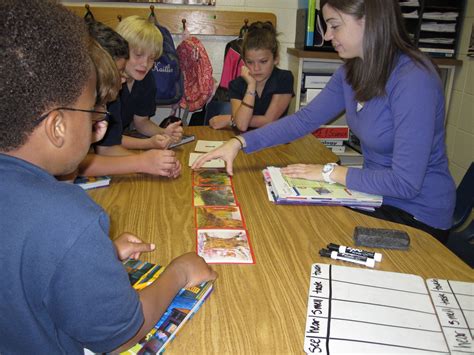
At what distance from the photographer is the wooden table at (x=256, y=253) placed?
78 cm

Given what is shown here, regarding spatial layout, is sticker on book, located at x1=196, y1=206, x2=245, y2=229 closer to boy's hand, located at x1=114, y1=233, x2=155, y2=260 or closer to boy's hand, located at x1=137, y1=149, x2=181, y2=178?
boy's hand, located at x1=114, y1=233, x2=155, y2=260

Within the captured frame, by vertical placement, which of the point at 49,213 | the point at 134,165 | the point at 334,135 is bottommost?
the point at 334,135

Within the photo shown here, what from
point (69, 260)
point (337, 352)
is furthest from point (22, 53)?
point (337, 352)

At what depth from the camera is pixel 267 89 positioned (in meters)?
2.52

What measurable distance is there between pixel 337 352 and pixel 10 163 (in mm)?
604

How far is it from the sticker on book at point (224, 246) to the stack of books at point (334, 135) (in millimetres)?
2060

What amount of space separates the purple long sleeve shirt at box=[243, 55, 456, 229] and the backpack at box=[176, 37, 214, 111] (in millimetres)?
1450

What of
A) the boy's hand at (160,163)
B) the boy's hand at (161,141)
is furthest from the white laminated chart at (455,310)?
the boy's hand at (161,141)

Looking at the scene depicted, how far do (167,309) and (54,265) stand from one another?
291 mm

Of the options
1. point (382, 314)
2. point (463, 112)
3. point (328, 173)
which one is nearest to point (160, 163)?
point (328, 173)

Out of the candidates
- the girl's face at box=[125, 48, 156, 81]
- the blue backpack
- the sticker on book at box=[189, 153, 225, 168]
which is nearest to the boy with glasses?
the sticker on book at box=[189, 153, 225, 168]

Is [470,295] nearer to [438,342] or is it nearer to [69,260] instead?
[438,342]

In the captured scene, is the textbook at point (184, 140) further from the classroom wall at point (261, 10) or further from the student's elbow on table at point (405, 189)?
the classroom wall at point (261, 10)

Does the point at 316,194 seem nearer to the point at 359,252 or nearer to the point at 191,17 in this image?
the point at 359,252
